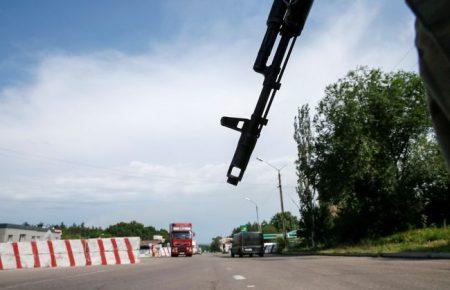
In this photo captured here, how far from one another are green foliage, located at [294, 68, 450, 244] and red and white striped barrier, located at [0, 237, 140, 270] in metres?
18.2

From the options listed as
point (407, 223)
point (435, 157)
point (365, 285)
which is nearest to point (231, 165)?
point (365, 285)

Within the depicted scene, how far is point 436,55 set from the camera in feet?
4.15

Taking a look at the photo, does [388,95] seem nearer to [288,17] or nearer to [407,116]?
[407,116]

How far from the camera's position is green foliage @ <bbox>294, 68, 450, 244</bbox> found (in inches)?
1401

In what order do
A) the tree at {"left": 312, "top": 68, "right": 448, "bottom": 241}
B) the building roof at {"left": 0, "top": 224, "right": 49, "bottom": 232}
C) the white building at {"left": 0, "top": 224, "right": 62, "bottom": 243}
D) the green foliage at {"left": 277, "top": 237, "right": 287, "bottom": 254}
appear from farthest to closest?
the building roof at {"left": 0, "top": 224, "right": 49, "bottom": 232}
the white building at {"left": 0, "top": 224, "right": 62, "bottom": 243}
the green foliage at {"left": 277, "top": 237, "right": 287, "bottom": 254}
the tree at {"left": 312, "top": 68, "right": 448, "bottom": 241}

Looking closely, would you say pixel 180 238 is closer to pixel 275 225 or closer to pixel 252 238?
pixel 252 238

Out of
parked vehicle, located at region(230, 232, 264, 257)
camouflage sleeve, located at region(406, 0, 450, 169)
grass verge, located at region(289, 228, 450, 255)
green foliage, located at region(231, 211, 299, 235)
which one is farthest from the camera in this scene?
green foliage, located at region(231, 211, 299, 235)

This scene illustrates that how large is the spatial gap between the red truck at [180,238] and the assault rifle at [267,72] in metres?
47.6

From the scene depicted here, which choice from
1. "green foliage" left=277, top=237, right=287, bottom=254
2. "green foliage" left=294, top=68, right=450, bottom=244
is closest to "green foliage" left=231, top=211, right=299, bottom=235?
"green foliage" left=277, top=237, right=287, bottom=254

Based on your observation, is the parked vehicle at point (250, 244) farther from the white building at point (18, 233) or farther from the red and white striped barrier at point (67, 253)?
the white building at point (18, 233)

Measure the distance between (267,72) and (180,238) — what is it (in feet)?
159

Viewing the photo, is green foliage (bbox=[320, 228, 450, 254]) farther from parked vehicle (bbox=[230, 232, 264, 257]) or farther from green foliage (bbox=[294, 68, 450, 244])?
parked vehicle (bbox=[230, 232, 264, 257])

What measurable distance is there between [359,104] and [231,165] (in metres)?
37.2

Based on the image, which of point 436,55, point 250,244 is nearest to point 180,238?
point 250,244
